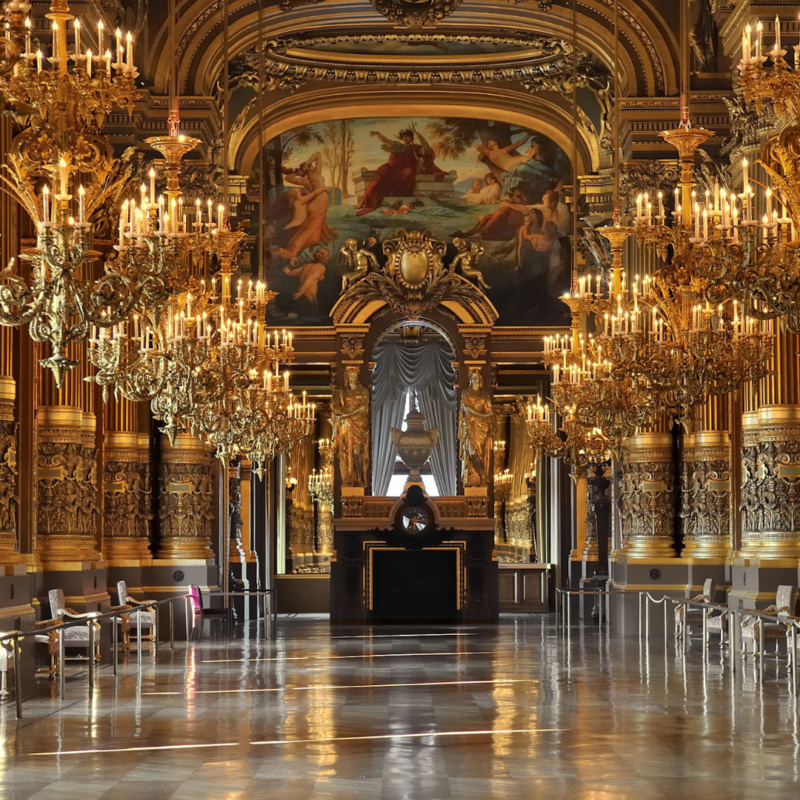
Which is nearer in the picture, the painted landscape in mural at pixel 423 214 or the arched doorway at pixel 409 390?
the painted landscape in mural at pixel 423 214

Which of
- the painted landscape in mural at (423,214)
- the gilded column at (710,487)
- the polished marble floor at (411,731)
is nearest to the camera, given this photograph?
the polished marble floor at (411,731)

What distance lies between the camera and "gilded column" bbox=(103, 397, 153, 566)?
79.3 feet

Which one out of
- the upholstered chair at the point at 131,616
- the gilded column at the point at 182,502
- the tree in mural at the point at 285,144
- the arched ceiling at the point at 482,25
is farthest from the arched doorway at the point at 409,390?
the upholstered chair at the point at 131,616

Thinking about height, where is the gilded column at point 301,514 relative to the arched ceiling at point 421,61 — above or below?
below

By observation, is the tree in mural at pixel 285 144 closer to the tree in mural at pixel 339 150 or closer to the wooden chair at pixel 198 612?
the tree in mural at pixel 339 150

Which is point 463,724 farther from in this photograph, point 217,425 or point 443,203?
point 443,203

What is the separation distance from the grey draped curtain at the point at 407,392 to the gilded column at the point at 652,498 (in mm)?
Answer: 12343

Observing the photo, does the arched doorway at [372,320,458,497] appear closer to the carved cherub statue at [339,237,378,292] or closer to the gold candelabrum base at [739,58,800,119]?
the carved cherub statue at [339,237,378,292]

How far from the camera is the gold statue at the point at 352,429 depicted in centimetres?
3331

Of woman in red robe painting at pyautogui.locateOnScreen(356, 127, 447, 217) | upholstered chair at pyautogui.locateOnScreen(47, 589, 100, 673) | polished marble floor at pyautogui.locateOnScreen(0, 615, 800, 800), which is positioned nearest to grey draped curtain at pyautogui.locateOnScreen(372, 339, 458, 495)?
woman in red robe painting at pyautogui.locateOnScreen(356, 127, 447, 217)

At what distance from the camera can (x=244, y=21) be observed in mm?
25422

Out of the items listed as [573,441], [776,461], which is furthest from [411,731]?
[573,441]

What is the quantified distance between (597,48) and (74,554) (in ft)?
42.7

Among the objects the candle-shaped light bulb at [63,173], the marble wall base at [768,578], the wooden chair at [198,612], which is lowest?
the wooden chair at [198,612]
